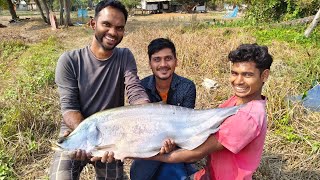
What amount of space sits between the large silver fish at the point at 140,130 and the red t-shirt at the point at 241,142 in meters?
0.18

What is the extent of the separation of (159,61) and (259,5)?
60.2 feet

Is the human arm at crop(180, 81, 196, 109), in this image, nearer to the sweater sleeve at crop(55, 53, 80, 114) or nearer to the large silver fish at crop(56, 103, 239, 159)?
the large silver fish at crop(56, 103, 239, 159)

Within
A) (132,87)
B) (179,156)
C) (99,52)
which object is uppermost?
(99,52)

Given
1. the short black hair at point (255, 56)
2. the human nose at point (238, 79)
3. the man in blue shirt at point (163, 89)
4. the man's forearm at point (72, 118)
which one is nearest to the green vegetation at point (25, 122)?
the man's forearm at point (72, 118)

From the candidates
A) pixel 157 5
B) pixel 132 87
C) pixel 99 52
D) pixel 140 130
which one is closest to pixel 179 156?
pixel 140 130

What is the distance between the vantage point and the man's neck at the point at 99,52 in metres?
2.81

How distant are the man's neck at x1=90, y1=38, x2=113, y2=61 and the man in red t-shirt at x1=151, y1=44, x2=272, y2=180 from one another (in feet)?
3.53

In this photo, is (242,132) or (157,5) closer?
(242,132)

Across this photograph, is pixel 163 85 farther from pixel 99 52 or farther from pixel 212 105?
pixel 212 105

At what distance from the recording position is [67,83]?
2760mm

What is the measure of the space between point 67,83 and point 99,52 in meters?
0.40

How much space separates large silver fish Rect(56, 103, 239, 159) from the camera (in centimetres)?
230

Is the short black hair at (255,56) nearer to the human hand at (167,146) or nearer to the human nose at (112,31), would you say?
the human hand at (167,146)

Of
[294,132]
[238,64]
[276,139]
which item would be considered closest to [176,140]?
[238,64]
